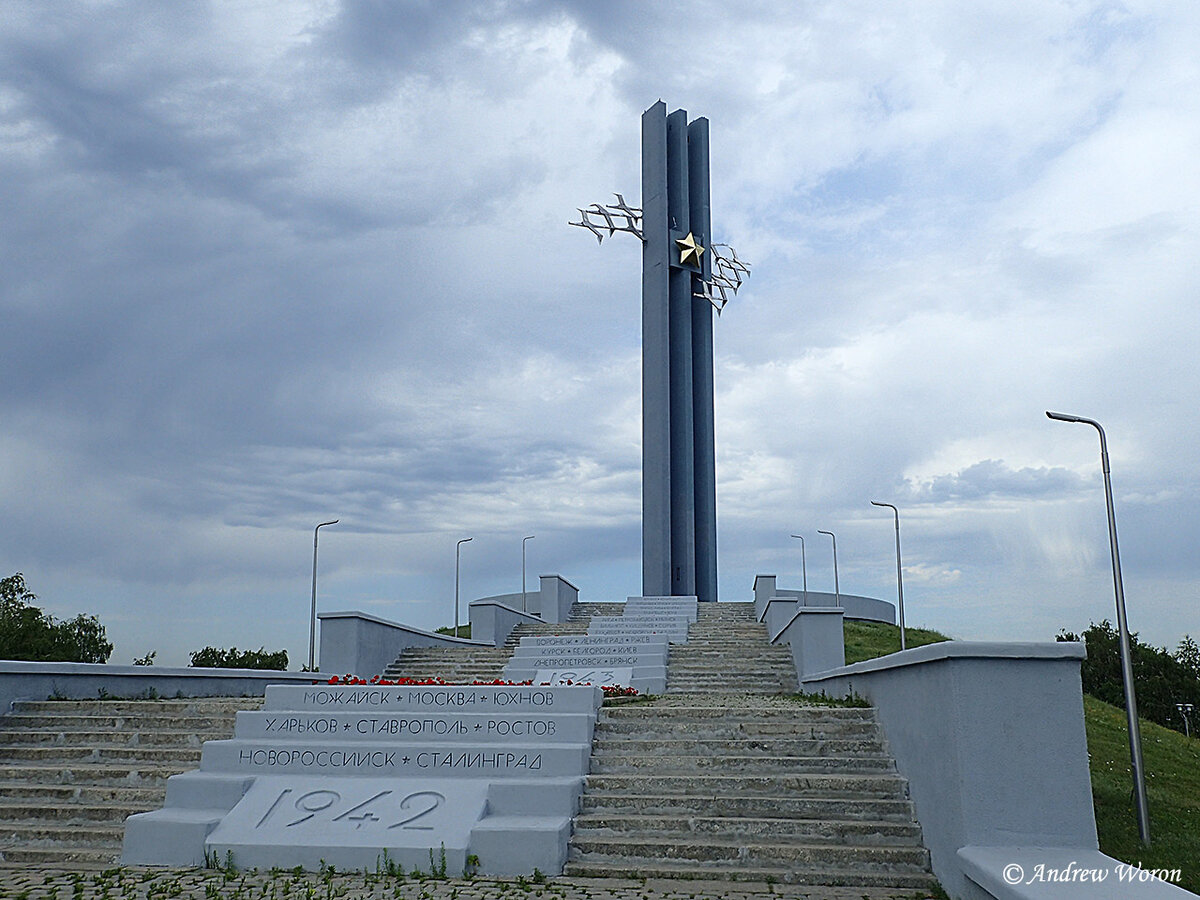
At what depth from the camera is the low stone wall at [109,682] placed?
12.2 m

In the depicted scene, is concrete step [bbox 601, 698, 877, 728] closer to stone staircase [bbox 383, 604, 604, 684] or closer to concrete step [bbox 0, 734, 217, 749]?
concrete step [bbox 0, 734, 217, 749]

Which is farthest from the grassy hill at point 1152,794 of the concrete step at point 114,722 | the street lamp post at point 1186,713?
the street lamp post at point 1186,713

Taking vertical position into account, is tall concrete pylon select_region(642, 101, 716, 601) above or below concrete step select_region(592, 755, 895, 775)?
above

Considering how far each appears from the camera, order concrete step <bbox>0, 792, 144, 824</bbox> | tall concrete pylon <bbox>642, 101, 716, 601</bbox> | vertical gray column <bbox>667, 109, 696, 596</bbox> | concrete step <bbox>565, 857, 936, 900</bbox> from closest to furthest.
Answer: concrete step <bbox>565, 857, 936, 900</bbox> → concrete step <bbox>0, 792, 144, 824</bbox> → tall concrete pylon <bbox>642, 101, 716, 601</bbox> → vertical gray column <bbox>667, 109, 696, 596</bbox>

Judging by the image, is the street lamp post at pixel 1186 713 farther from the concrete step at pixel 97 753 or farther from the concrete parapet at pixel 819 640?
the concrete step at pixel 97 753

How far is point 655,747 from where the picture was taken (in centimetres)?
979

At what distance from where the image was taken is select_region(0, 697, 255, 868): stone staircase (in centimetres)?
877

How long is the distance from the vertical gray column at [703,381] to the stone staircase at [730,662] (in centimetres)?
987

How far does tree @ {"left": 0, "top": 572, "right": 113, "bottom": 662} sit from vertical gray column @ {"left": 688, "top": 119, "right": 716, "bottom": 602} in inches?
747

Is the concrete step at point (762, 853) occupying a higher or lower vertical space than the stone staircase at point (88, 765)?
lower

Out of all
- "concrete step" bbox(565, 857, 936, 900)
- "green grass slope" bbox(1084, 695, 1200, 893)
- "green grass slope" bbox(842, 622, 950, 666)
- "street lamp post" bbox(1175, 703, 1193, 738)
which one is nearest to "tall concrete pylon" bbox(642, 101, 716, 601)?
"green grass slope" bbox(842, 622, 950, 666)

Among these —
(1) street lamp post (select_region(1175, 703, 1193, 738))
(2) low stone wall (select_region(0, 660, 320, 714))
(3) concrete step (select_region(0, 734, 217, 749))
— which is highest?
(2) low stone wall (select_region(0, 660, 320, 714))

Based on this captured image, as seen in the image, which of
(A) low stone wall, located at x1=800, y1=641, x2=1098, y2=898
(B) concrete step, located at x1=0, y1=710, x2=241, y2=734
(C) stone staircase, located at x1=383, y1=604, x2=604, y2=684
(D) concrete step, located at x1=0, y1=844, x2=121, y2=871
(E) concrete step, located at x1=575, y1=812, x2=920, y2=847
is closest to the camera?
(A) low stone wall, located at x1=800, y1=641, x2=1098, y2=898

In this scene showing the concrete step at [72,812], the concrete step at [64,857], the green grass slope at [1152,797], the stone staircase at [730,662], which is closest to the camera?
the green grass slope at [1152,797]
